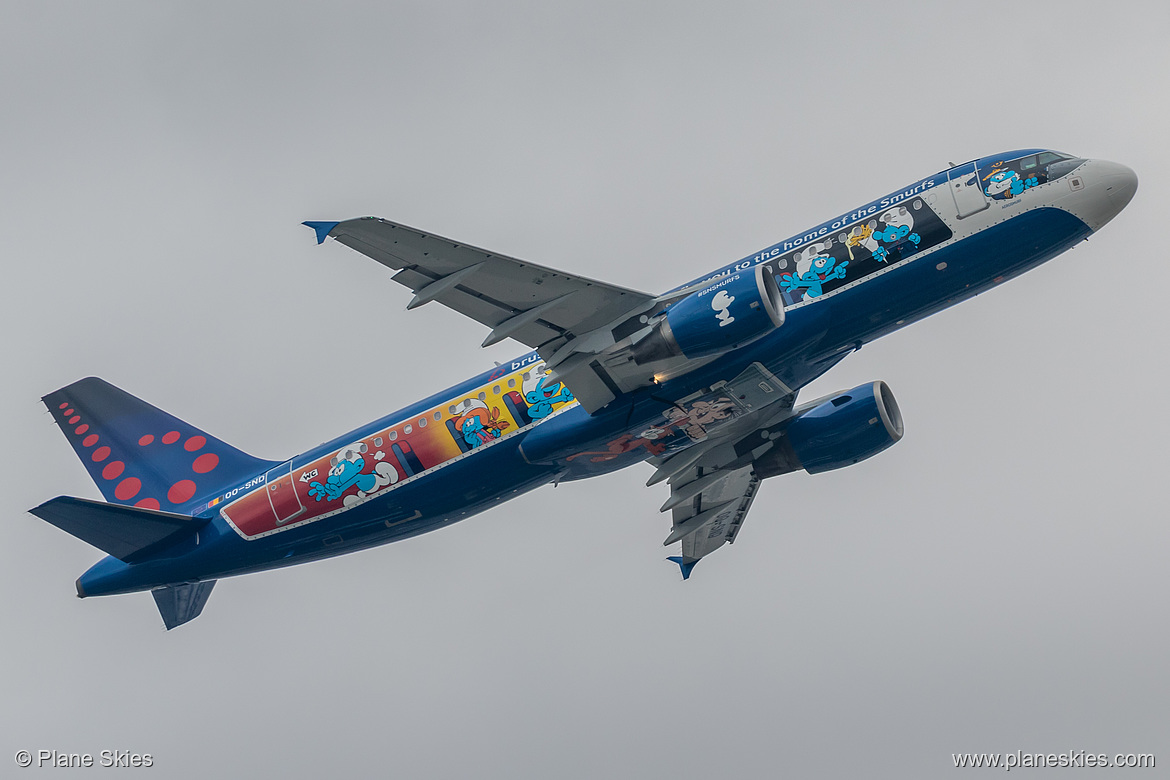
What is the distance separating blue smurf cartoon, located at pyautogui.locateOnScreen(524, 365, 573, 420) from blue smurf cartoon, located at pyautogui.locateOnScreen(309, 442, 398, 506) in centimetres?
491

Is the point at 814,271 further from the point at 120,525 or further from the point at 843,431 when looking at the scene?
the point at 120,525

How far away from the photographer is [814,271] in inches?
1331

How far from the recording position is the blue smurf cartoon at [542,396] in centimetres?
3616

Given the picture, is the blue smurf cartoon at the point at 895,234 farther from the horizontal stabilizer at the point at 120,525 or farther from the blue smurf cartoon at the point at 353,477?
the horizontal stabilizer at the point at 120,525

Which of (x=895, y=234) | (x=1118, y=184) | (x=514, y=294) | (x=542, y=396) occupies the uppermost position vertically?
(x=514, y=294)

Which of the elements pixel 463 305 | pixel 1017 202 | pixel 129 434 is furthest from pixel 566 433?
pixel 129 434

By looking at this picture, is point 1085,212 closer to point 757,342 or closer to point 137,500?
point 757,342

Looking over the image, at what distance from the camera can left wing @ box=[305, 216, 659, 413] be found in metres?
30.6

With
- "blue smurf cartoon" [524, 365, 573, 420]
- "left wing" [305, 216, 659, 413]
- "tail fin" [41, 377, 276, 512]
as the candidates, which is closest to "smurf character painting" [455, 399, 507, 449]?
"blue smurf cartoon" [524, 365, 573, 420]

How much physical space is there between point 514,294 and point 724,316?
590 cm

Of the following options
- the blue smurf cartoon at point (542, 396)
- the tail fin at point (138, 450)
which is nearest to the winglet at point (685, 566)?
the blue smurf cartoon at point (542, 396)

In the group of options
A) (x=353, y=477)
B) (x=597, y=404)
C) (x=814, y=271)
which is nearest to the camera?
(x=814, y=271)

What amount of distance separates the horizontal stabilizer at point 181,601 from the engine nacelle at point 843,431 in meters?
20.6

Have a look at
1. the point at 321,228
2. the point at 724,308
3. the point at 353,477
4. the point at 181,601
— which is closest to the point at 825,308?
the point at 724,308
